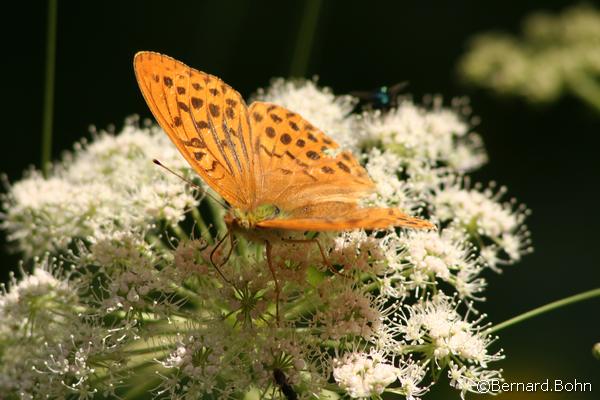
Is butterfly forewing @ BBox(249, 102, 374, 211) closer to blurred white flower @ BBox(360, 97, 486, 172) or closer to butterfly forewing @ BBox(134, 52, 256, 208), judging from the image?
butterfly forewing @ BBox(134, 52, 256, 208)

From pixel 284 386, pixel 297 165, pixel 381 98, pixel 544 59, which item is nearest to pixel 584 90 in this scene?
pixel 544 59

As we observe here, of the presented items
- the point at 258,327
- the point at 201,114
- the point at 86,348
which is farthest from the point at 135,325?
the point at 201,114

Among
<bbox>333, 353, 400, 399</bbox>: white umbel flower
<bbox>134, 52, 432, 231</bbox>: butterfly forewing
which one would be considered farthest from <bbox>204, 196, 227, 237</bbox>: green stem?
<bbox>333, 353, 400, 399</bbox>: white umbel flower

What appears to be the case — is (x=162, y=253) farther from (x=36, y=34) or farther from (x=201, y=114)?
(x=36, y=34)

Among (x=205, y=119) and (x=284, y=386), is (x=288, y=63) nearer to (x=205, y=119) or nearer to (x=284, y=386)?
(x=205, y=119)

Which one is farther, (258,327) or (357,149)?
(357,149)
